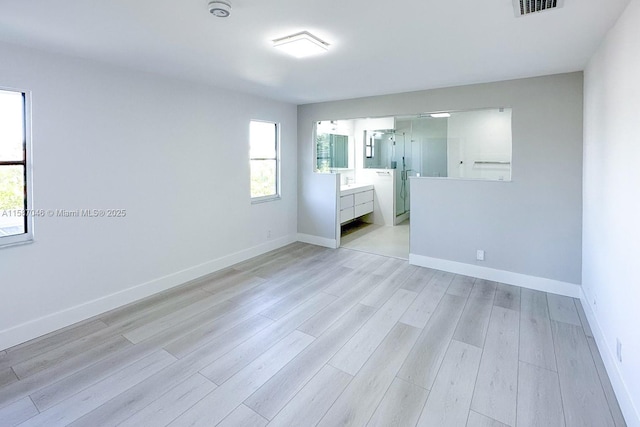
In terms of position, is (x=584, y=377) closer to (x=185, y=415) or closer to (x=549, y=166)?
(x=549, y=166)

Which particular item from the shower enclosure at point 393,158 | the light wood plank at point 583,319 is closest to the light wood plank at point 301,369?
the light wood plank at point 583,319

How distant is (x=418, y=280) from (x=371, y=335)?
1548 millimetres

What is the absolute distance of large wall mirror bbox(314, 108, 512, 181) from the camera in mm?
4020

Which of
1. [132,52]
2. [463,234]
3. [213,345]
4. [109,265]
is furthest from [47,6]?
[463,234]

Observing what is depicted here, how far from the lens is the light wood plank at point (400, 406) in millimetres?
1914

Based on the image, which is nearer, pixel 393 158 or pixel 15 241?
pixel 15 241

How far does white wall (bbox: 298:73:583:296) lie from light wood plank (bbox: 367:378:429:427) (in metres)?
2.58

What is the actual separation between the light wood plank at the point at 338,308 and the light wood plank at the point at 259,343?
8 cm

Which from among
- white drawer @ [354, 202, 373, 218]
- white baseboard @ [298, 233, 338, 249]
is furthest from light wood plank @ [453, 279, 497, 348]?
white drawer @ [354, 202, 373, 218]

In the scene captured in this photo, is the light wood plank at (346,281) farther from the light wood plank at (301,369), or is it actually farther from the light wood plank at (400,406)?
the light wood plank at (400,406)

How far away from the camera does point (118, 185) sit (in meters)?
3.40

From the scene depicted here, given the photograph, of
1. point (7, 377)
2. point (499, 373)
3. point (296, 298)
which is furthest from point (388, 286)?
point (7, 377)

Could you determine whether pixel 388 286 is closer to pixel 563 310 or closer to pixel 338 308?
pixel 338 308

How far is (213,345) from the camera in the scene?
8.93ft
